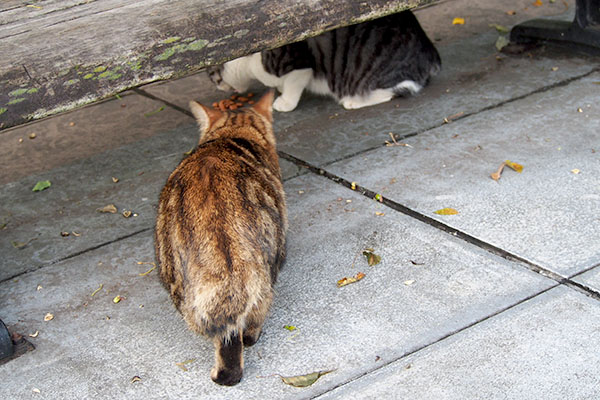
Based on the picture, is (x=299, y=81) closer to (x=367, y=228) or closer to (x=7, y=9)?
(x=367, y=228)

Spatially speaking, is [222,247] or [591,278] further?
[591,278]

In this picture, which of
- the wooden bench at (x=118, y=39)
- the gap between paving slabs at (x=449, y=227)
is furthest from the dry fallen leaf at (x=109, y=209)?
the wooden bench at (x=118, y=39)

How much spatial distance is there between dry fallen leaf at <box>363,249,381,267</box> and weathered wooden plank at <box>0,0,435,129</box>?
1.07 meters

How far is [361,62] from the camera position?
5.52 m

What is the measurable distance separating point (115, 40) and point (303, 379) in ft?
5.17

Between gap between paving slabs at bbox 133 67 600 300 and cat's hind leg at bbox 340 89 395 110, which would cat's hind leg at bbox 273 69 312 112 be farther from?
gap between paving slabs at bbox 133 67 600 300

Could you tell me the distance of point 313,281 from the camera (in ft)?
11.6

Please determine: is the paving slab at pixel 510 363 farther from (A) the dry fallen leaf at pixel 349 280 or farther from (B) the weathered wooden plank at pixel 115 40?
(B) the weathered wooden plank at pixel 115 40

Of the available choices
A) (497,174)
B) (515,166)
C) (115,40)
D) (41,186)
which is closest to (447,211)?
(497,174)

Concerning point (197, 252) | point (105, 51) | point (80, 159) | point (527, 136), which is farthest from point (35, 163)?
point (527, 136)

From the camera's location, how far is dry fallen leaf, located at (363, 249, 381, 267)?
142 inches

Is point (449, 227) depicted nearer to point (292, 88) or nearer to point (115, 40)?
point (115, 40)

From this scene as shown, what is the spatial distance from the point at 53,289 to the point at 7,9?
4.30 ft

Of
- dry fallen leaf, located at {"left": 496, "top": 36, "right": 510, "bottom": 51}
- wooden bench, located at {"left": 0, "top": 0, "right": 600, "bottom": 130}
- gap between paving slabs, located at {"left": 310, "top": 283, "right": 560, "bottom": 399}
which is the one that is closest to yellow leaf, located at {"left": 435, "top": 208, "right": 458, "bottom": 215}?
gap between paving slabs, located at {"left": 310, "top": 283, "right": 560, "bottom": 399}
